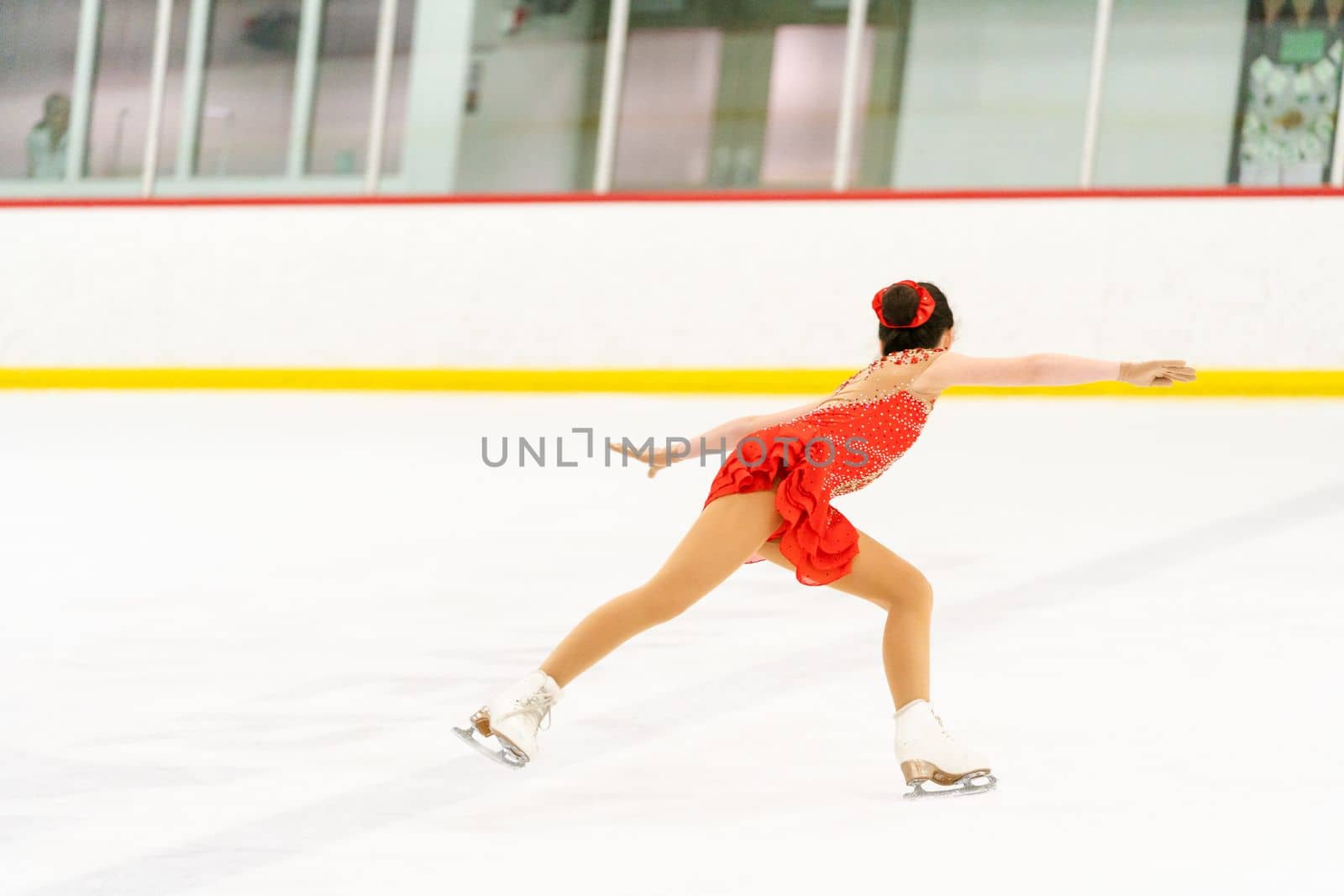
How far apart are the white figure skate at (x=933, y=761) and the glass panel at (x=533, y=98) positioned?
739cm

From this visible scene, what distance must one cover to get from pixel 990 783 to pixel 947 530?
2.45m

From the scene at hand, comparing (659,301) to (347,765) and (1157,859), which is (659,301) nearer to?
(347,765)

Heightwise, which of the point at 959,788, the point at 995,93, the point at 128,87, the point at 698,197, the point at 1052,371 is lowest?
the point at 959,788

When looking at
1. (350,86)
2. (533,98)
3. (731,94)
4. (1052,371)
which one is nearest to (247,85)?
(350,86)

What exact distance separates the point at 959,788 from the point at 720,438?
69 centimetres

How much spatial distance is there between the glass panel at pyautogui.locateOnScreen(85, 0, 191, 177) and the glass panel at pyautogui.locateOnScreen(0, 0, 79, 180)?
0.71 feet

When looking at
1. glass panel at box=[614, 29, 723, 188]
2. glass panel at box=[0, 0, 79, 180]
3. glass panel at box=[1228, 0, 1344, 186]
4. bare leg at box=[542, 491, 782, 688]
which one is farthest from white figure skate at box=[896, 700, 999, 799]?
glass panel at box=[0, 0, 79, 180]

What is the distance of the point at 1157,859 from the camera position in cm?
245

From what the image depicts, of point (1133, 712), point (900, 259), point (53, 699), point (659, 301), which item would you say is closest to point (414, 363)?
point (659, 301)

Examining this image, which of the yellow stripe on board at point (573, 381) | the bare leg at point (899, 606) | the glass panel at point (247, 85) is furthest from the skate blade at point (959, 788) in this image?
the glass panel at point (247, 85)

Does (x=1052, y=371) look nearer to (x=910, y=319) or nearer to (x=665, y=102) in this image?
(x=910, y=319)

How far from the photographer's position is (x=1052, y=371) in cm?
269

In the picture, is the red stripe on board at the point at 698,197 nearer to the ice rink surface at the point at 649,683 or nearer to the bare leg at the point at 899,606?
the ice rink surface at the point at 649,683

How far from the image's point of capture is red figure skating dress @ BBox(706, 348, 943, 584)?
8.95 feet
